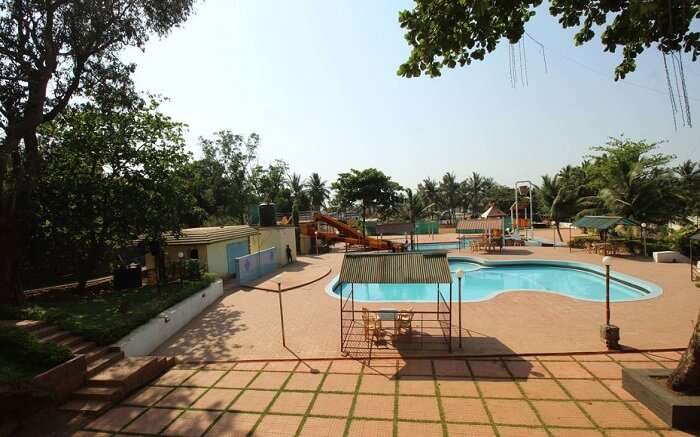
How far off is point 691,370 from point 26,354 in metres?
13.5

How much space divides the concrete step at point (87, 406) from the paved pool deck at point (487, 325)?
254cm

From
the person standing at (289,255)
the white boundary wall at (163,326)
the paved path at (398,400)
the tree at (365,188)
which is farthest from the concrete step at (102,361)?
the tree at (365,188)

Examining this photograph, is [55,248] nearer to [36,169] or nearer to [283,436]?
[36,169]

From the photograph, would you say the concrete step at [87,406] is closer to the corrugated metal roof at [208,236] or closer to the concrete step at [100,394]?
the concrete step at [100,394]

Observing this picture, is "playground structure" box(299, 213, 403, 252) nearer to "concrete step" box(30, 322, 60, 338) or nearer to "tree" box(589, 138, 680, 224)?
"tree" box(589, 138, 680, 224)

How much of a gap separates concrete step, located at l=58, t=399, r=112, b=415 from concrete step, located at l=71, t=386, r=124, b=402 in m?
0.06

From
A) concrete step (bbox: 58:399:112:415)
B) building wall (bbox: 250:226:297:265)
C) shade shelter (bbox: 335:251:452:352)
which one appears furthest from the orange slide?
concrete step (bbox: 58:399:112:415)

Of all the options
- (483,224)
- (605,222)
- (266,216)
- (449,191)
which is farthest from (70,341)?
(449,191)

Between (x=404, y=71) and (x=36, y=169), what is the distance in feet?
42.8

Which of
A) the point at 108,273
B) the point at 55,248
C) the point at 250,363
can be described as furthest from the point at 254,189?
the point at 250,363

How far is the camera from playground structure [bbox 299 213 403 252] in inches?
1190

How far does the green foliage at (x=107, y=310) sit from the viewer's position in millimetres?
9812

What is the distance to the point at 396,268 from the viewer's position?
9.87 metres

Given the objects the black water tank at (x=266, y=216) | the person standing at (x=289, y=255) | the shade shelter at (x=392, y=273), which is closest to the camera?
the shade shelter at (x=392, y=273)
